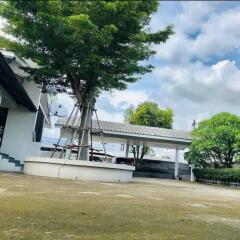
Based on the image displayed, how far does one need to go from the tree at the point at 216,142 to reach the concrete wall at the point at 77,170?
31.6 ft

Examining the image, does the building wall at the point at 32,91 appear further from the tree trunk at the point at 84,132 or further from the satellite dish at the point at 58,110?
the satellite dish at the point at 58,110

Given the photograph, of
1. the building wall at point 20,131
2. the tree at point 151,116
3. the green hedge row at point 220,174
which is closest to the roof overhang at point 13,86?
the building wall at point 20,131

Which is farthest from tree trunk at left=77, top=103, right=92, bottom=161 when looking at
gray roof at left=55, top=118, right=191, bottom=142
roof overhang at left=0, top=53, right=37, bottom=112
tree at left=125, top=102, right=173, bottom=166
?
tree at left=125, top=102, right=173, bottom=166

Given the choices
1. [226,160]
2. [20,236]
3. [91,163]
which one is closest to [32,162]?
[91,163]

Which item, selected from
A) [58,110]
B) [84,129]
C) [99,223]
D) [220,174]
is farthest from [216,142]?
[99,223]

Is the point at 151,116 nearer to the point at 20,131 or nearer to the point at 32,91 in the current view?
the point at 32,91

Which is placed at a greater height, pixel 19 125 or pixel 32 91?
pixel 32 91

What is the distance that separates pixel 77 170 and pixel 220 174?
10.7 metres

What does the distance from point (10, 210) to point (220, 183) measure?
57.5 feet

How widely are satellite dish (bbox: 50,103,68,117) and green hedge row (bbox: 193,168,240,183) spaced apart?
9.28 m

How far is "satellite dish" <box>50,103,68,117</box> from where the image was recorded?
76.8 feet

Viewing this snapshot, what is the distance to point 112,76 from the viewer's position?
1221 cm

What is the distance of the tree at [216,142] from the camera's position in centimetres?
1970

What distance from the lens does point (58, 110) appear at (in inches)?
936
